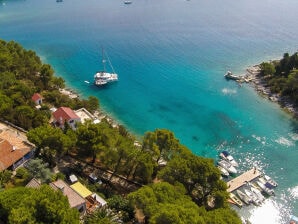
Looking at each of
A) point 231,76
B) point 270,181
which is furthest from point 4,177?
point 231,76

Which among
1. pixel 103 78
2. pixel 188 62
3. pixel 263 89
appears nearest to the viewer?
pixel 263 89

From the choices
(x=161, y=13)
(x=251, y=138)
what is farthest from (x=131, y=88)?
(x=161, y=13)

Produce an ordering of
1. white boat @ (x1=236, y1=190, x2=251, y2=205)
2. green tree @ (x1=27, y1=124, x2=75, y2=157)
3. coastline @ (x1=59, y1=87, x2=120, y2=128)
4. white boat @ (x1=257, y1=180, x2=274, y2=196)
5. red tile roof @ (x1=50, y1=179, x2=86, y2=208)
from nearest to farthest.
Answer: red tile roof @ (x1=50, y1=179, x2=86, y2=208) < green tree @ (x1=27, y1=124, x2=75, y2=157) < white boat @ (x1=236, y1=190, x2=251, y2=205) < white boat @ (x1=257, y1=180, x2=274, y2=196) < coastline @ (x1=59, y1=87, x2=120, y2=128)

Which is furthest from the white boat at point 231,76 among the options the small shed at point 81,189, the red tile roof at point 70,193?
the red tile roof at point 70,193

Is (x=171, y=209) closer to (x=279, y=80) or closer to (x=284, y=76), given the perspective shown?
(x=279, y=80)

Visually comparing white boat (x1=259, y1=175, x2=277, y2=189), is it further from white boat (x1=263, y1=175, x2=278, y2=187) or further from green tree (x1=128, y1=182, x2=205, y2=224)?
green tree (x1=128, y1=182, x2=205, y2=224)

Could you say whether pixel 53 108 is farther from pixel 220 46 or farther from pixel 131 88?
pixel 220 46

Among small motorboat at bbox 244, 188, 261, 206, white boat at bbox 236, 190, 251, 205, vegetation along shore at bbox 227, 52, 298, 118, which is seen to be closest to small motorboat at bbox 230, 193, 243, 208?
white boat at bbox 236, 190, 251, 205
